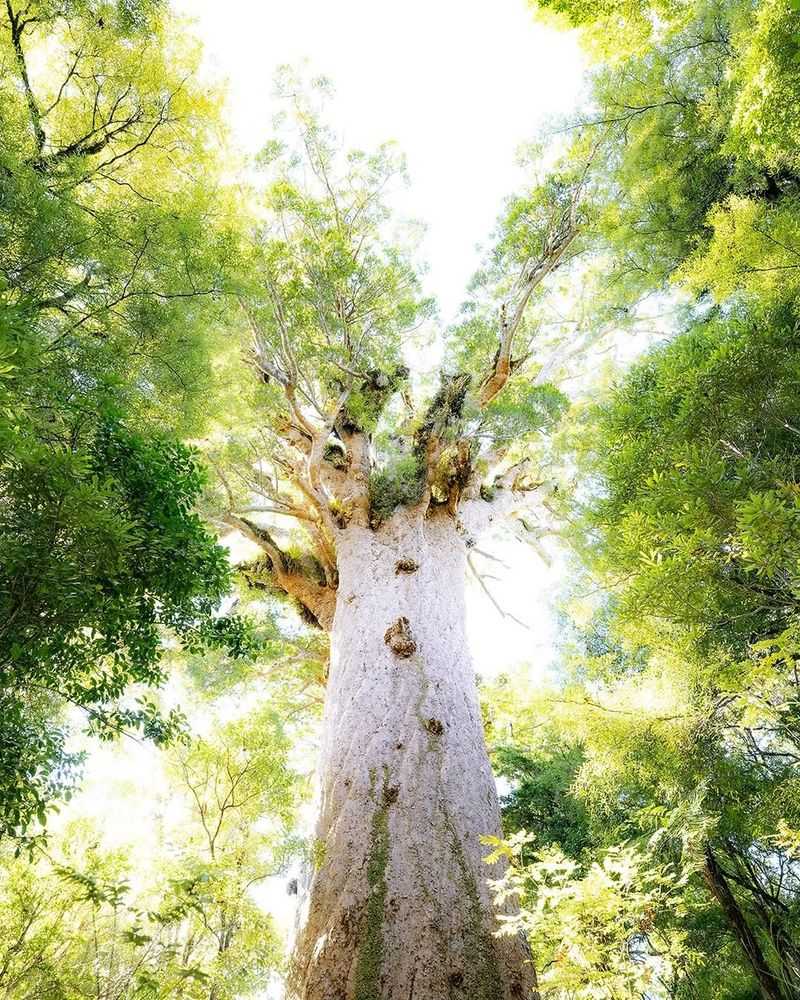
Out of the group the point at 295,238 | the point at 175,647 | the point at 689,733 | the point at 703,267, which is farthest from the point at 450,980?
the point at 295,238

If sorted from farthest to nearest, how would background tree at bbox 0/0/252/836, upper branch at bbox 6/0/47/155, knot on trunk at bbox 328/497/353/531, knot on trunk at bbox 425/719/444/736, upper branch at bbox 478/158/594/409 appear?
upper branch at bbox 478/158/594/409
knot on trunk at bbox 328/497/353/531
upper branch at bbox 6/0/47/155
knot on trunk at bbox 425/719/444/736
background tree at bbox 0/0/252/836

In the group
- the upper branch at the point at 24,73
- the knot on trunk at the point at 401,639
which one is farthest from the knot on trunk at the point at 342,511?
the upper branch at the point at 24,73

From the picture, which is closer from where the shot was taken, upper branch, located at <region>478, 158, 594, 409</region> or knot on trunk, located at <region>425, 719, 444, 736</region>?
knot on trunk, located at <region>425, 719, 444, 736</region>

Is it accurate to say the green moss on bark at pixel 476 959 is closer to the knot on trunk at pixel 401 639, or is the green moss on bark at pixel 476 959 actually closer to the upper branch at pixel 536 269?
the knot on trunk at pixel 401 639

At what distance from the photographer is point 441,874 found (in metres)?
2.76

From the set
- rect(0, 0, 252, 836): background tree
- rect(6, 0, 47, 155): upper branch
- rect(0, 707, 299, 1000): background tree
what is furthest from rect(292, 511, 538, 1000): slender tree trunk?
rect(6, 0, 47, 155): upper branch

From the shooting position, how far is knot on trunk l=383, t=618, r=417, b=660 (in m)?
4.14

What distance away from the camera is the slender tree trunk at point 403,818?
2443mm

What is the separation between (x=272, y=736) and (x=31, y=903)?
3009 mm

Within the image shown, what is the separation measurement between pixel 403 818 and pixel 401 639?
137 cm

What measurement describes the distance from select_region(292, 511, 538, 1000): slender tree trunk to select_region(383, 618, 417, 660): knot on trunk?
1 cm

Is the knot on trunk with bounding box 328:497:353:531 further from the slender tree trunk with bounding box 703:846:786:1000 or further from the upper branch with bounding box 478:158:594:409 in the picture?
the slender tree trunk with bounding box 703:846:786:1000

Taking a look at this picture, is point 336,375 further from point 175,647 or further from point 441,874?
point 441,874

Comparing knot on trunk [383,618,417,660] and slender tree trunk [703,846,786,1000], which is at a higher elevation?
knot on trunk [383,618,417,660]
